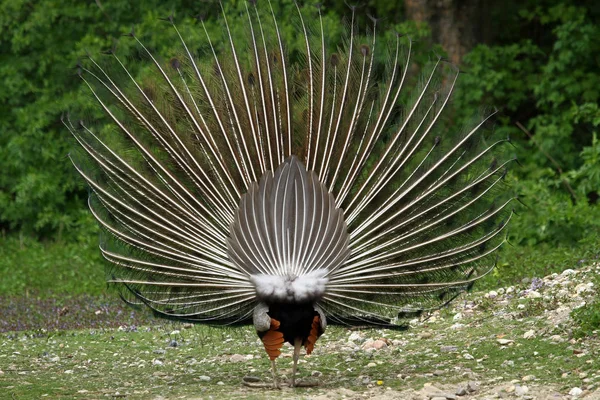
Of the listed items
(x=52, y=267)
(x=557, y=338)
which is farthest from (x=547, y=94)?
(x=557, y=338)

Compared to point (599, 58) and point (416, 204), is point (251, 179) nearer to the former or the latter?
point (416, 204)

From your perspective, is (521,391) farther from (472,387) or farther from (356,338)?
(356,338)

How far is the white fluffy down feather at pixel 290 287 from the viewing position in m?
7.15

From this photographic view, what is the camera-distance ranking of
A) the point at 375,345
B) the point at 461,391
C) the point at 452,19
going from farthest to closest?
the point at 452,19 < the point at 375,345 < the point at 461,391

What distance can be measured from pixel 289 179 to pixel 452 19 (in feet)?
34.6

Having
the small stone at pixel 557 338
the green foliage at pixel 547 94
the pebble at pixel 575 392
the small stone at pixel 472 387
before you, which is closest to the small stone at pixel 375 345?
the small stone at pixel 557 338

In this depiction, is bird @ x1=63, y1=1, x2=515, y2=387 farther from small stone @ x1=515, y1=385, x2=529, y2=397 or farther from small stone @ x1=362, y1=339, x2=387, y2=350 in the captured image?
small stone @ x1=362, y1=339, x2=387, y2=350

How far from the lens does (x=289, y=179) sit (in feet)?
24.8

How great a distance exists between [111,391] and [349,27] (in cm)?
329

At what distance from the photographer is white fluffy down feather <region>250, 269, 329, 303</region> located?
7148 millimetres

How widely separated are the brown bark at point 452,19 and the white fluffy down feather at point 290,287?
1084cm

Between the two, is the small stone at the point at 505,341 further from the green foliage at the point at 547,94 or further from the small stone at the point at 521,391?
the green foliage at the point at 547,94

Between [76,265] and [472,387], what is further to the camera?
[76,265]

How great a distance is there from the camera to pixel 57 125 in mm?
19531
